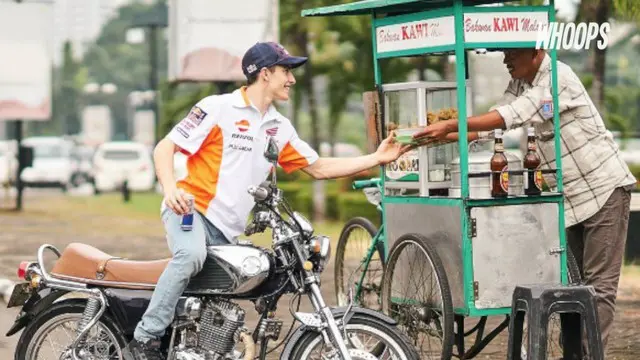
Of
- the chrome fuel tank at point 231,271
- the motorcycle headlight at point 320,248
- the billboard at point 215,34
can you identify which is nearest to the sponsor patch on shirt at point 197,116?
the chrome fuel tank at point 231,271

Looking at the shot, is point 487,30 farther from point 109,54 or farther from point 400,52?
point 109,54

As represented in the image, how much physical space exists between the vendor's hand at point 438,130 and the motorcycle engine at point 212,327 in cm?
143

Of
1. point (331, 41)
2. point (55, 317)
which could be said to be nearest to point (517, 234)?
point (55, 317)

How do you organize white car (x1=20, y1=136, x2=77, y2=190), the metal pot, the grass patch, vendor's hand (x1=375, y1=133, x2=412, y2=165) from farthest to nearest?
white car (x1=20, y1=136, x2=77, y2=190)
the grass patch
the metal pot
vendor's hand (x1=375, y1=133, x2=412, y2=165)

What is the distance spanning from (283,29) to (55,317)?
15.5 metres

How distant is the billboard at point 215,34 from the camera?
20.8m

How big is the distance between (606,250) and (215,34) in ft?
45.6

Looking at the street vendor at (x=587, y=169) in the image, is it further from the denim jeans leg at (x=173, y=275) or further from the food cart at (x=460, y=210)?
the denim jeans leg at (x=173, y=275)

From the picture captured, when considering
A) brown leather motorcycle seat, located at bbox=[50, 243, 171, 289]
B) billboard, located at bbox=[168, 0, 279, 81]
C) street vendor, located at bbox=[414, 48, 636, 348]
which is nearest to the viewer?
brown leather motorcycle seat, located at bbox=[50, 243, 171, 289]

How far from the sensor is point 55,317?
719 centimetres

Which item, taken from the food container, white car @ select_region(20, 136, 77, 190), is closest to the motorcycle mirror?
the food container

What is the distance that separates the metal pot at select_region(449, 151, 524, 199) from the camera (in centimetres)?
763

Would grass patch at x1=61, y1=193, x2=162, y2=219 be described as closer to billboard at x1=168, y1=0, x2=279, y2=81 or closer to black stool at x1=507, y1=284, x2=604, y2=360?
billboard at x1=168, y1=0, x2=279, y2=81

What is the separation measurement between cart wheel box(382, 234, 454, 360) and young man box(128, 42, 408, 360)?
1.17m
